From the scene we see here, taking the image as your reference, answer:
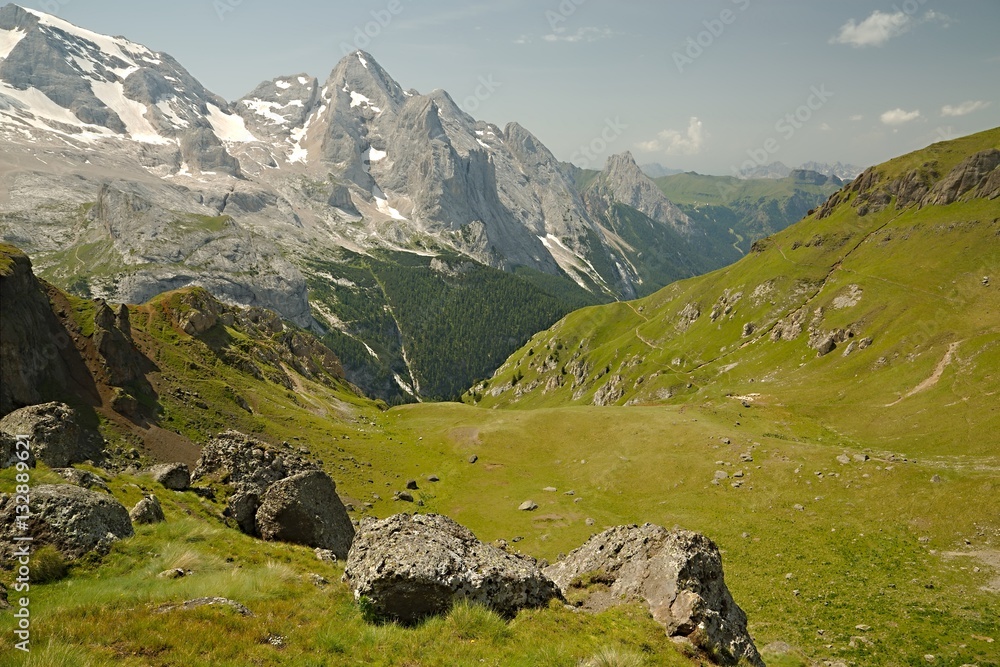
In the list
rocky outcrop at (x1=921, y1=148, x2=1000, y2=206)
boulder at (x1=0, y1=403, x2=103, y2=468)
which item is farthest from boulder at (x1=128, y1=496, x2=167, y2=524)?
rocky outcrop at (x1=921, y1=148, x2=1000, y2=206)

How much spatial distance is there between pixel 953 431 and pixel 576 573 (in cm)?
5959

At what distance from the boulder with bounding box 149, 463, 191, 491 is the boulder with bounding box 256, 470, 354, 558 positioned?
612 cm

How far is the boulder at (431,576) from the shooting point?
16.1 metres

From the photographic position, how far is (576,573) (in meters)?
25.2

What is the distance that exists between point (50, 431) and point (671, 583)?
4052cm

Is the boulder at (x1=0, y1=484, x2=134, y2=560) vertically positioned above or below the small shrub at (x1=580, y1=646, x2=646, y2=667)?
above

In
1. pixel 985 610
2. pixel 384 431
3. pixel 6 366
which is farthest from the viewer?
pixel 384 431

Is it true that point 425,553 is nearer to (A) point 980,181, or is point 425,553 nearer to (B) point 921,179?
(A) point 980,181

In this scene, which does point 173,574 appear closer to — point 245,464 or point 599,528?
point 245,464

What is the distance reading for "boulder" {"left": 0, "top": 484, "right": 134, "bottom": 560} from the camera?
16812 millimetres

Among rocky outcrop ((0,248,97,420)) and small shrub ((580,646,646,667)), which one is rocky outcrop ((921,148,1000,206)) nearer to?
small shrub ((580,646,646,667))

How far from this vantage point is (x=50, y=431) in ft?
116

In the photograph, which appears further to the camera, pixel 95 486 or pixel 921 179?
pixel 921 179

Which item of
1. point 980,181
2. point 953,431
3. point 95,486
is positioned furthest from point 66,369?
point 980,181
